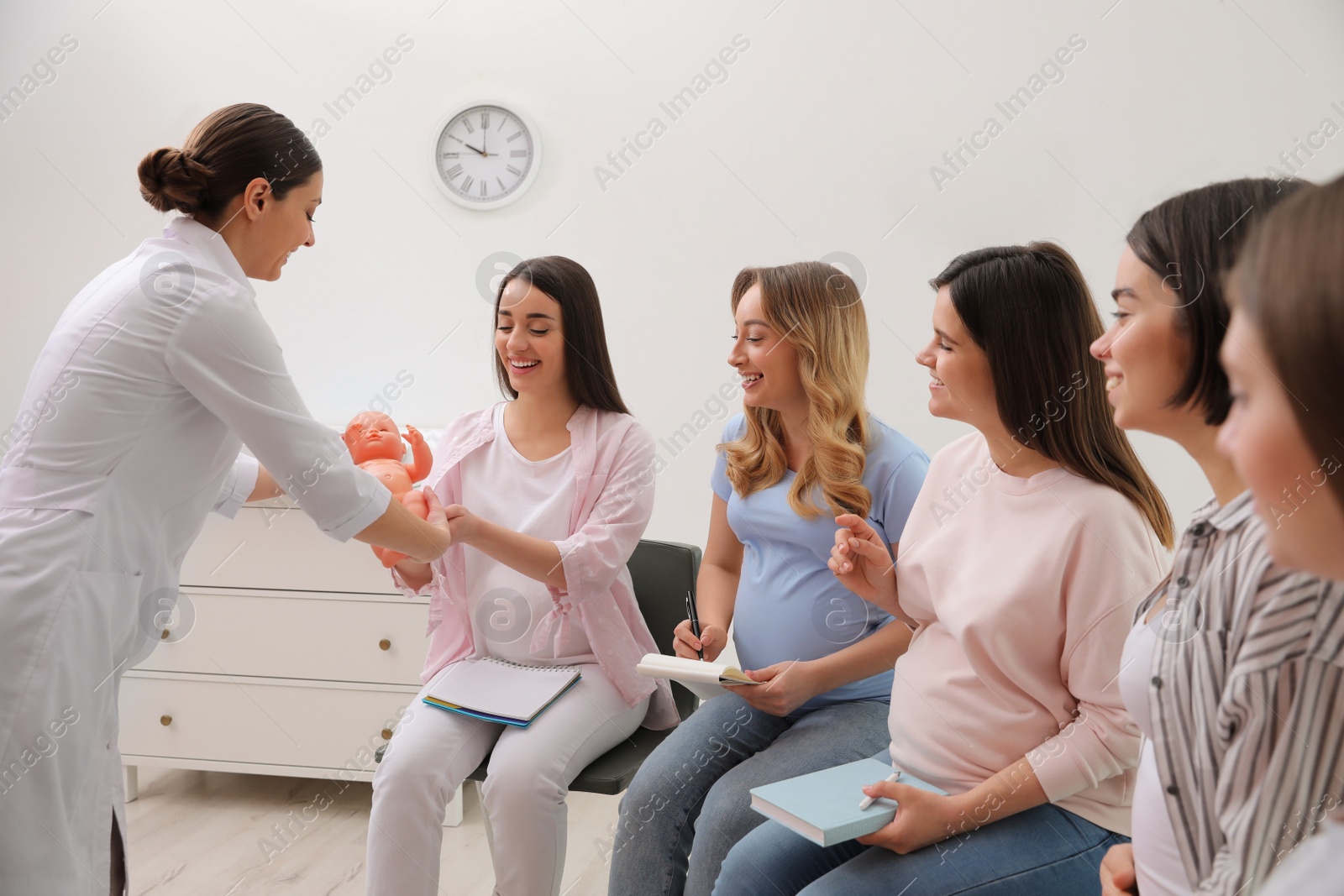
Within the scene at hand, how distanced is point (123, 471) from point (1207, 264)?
1.58 m

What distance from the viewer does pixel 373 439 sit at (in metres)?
1.99

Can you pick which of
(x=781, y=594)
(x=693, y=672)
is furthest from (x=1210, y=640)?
(x=781, y=594)

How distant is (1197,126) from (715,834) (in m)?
2.68

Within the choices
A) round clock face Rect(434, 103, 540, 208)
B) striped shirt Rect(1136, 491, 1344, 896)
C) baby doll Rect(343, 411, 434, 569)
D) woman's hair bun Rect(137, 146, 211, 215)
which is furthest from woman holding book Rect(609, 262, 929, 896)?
round clock face Rect(434, 103, 540, 208)

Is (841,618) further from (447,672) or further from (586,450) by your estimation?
(447,672)

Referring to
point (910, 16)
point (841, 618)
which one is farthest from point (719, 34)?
point (841, 618)

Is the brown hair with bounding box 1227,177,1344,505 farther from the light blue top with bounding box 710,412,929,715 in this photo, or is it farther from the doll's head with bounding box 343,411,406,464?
the doll's head with bounding box 343,411,406,464

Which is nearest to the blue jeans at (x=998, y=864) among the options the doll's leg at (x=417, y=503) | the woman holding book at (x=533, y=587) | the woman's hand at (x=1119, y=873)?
the woman's hand at (x=1119, y=873)

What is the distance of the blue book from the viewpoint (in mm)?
1250

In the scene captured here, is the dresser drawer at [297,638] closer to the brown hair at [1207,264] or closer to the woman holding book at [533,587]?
the woman holding book at [533,587]

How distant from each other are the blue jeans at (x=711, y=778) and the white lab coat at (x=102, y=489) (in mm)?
727

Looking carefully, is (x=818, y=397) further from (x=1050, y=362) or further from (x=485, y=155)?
(x=485, y=155)

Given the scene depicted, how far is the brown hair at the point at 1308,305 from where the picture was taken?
0.55 m

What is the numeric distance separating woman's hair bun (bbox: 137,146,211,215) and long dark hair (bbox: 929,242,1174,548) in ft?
4.24
